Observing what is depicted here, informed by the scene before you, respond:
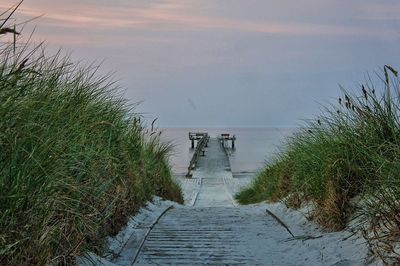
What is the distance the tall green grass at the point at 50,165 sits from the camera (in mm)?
2732

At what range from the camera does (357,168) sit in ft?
17.1

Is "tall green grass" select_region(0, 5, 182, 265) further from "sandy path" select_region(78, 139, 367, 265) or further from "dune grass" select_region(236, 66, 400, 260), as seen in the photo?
"dune grass" select_region(236, 66, 400, 260)

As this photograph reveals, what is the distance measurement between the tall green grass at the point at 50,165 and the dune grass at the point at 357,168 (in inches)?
84.9

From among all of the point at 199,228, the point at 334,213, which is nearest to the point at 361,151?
the point at 334,213

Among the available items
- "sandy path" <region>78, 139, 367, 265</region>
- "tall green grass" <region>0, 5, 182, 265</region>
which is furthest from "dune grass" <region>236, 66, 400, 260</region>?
"tall green grass" <region>0, 5, 182, 265</region>

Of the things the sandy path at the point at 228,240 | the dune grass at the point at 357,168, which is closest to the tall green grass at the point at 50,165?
the sandy path at the point at 228,240

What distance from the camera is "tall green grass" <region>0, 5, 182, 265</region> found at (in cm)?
273

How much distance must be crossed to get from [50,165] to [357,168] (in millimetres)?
3260

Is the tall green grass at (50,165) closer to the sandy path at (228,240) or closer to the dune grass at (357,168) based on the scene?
the sandy path at (228,240)

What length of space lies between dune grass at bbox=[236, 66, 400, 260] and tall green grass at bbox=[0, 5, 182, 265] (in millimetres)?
2156

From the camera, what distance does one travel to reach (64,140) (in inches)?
139

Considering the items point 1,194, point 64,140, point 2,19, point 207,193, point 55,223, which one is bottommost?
point 207,193

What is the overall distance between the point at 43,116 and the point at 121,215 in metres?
2.45

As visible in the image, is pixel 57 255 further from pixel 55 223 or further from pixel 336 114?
pixel 336 114
